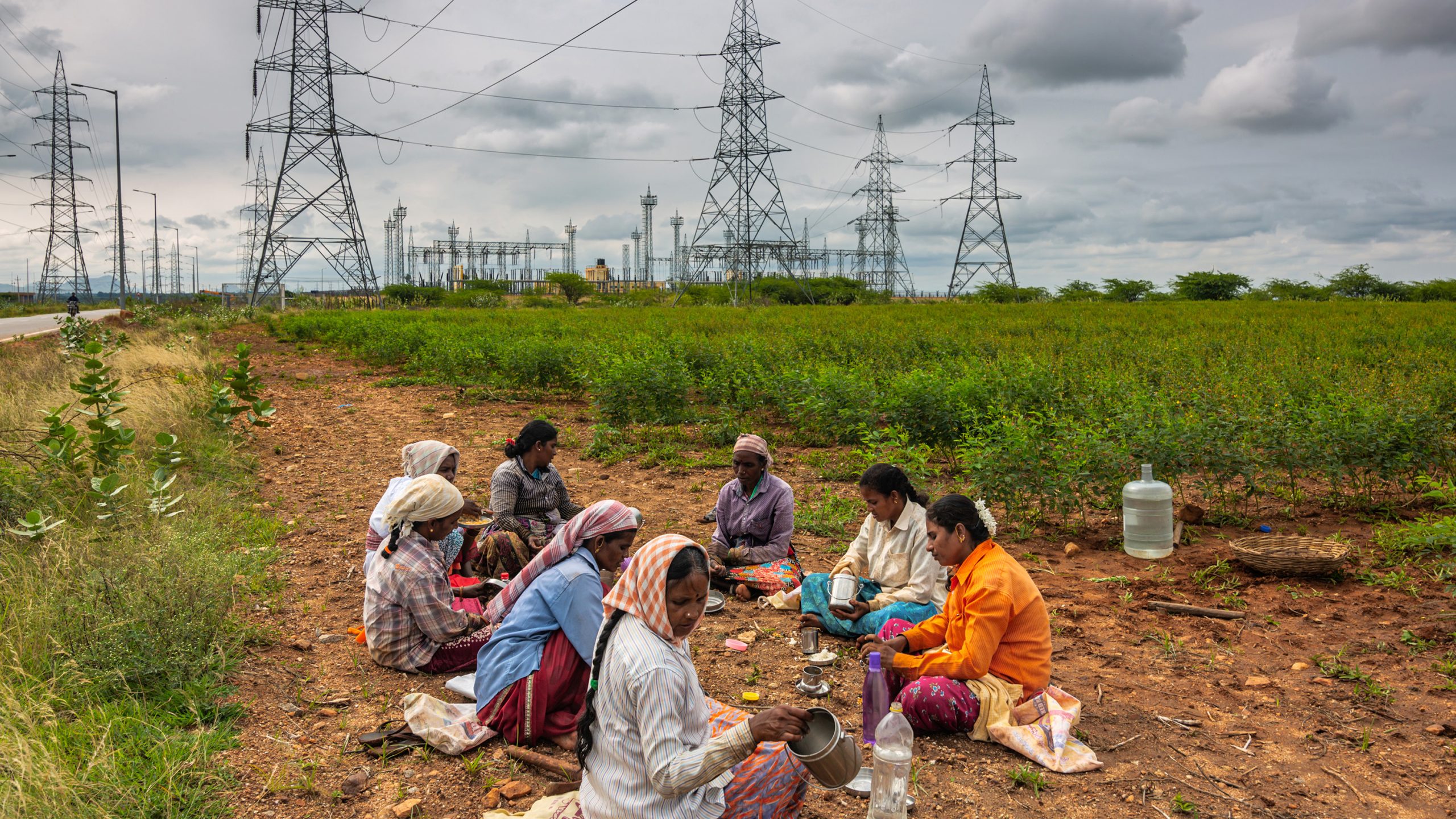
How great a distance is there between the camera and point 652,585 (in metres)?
2.59

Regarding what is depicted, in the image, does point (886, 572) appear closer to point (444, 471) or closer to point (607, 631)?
point (607, 631)

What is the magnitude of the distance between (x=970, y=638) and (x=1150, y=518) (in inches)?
138

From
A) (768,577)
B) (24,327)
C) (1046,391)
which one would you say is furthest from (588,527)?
(24,327)

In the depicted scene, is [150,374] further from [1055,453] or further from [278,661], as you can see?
[1055,453]

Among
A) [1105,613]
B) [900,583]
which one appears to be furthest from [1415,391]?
[900,583]

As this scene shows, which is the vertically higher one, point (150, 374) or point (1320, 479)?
point (150, 374)

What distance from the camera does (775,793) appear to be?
9.39 ft

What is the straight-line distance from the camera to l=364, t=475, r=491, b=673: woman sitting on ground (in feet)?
14.2

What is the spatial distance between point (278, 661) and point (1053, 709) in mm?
3899

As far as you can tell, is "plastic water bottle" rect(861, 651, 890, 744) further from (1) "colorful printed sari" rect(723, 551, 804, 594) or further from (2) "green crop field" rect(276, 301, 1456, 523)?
(2) "green crop field" rect(276, 301, 1456, 523)

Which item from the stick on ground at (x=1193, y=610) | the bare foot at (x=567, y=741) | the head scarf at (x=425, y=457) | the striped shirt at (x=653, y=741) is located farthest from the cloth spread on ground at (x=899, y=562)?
the head scarf at (x=425, y=457)

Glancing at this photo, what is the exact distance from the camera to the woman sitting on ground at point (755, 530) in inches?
225

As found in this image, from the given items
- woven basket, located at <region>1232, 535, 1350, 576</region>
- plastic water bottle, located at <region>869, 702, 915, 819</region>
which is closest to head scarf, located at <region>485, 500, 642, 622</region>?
plastic water bottle, located at <region>869, 702, 915, 819</region>

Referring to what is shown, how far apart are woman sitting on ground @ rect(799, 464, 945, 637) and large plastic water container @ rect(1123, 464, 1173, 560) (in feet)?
8.25
